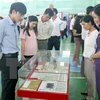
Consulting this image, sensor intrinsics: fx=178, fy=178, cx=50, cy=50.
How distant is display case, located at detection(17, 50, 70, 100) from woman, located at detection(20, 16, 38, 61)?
0.60 ft

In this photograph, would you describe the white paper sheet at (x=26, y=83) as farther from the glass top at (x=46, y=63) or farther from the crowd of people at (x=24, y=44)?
the crowd of people at (x=24, y=44)

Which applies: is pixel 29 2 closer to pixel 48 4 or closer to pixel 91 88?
pixel 48 4

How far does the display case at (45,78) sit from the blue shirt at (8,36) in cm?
28

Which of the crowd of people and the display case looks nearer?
the display case

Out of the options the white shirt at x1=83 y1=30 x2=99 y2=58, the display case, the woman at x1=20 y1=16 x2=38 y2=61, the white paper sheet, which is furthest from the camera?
the woman at x1=20 y1=16 x2=38 y2=61

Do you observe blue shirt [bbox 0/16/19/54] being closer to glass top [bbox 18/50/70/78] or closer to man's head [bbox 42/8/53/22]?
glass top [bbox 18/50/70/78]

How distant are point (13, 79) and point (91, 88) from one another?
106 centimetres

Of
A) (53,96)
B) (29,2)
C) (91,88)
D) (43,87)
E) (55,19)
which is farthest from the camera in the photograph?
(29,2)

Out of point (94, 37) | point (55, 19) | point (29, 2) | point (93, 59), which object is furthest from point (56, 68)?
point (29, 2)

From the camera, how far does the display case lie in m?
1.62

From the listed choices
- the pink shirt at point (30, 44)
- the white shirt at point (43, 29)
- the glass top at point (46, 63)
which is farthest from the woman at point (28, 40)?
the white shirt at point (43, 29)

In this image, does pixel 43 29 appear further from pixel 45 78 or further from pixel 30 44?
pixel 45 78

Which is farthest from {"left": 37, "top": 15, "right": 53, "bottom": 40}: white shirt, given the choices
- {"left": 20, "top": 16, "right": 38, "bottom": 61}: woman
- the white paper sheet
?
the white paper sheet

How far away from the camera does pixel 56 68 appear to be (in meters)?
2.24
